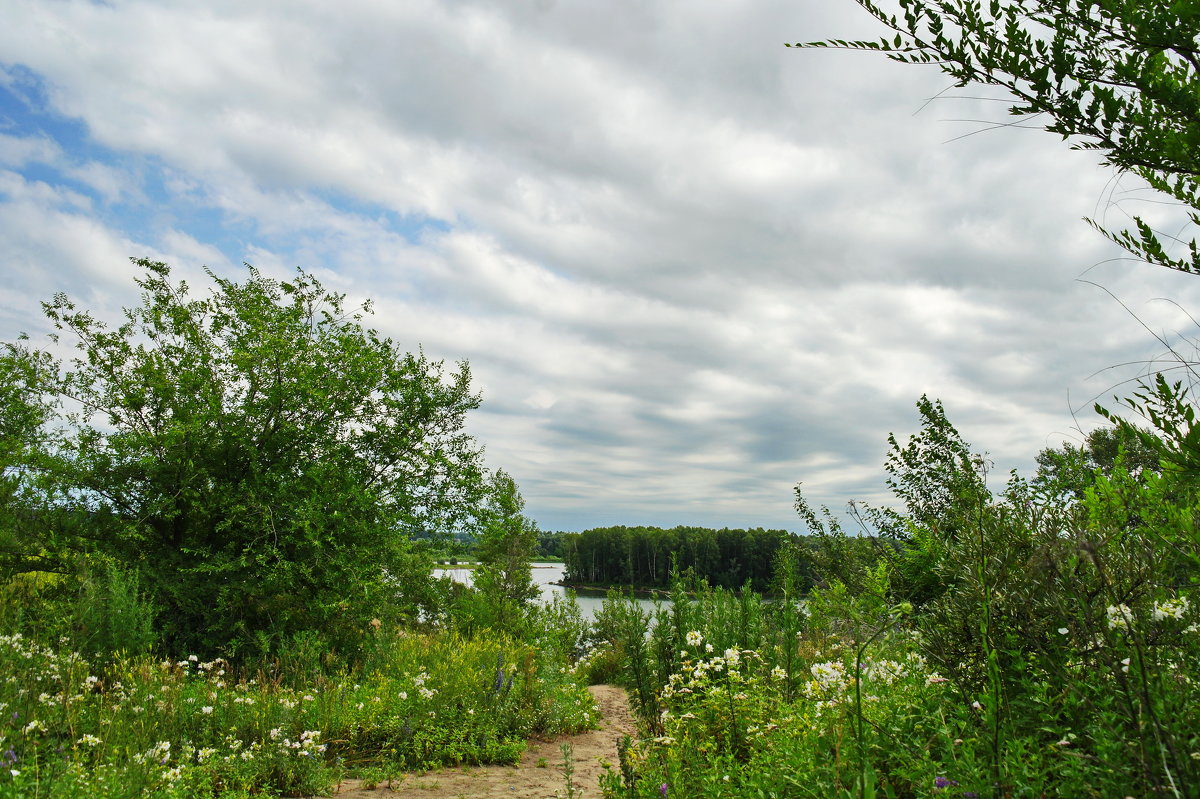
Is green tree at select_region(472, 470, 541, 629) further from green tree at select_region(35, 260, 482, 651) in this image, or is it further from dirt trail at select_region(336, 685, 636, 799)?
dirt trail at select_region(336, 685, 636, 799)

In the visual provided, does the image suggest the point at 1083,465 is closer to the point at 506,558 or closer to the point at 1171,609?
the point at 1171,609

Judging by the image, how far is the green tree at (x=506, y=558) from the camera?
37.9 feet

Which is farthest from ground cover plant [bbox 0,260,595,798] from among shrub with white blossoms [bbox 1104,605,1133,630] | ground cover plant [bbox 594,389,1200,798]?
shrub with white blossoms [bbox 1104,605,1133,630]

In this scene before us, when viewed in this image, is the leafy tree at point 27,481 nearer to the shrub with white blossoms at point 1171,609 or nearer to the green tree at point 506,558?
the green tree at point 506,558

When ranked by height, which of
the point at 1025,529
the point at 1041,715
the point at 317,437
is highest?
the point at 317,437

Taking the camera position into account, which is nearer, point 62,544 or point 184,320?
point 62,544

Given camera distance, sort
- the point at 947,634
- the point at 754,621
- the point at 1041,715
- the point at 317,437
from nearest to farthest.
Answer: the point at 1041,715 < the point at 947,634 < the point at 754,621 < the point at 317,437

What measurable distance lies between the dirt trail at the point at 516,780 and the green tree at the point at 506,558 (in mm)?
4846

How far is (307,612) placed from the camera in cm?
888

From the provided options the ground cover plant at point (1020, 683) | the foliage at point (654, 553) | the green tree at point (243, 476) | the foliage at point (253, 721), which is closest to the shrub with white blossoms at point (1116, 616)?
the ground cover plant at point (1020, 683)

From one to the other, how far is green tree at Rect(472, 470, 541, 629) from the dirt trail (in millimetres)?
4846

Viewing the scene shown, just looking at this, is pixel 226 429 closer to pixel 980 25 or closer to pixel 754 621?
pixel 754 621

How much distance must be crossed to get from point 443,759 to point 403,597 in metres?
5.31

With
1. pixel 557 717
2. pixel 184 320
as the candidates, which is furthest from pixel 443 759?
pixel 184 320
